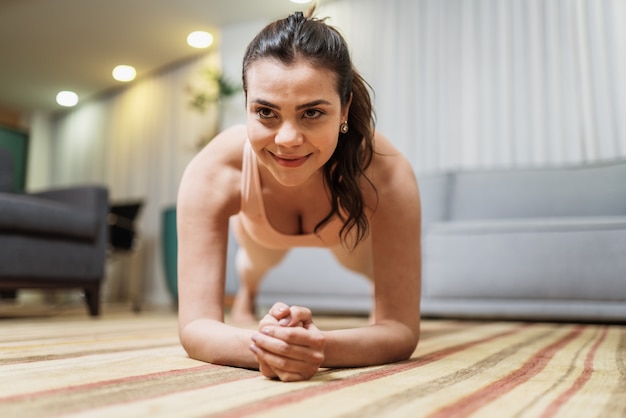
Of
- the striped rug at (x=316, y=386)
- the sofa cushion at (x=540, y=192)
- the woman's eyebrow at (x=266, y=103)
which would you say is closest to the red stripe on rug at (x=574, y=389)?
the striped rug at (x=316, y=386)

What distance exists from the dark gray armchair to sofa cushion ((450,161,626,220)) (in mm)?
1871

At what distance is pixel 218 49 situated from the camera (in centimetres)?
495

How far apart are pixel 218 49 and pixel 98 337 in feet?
12.9

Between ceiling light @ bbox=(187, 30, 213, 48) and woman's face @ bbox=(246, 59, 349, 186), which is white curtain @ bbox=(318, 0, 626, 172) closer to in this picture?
ceiling light @ bbox=(187, 30, 213, 48)

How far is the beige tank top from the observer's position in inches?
41.4

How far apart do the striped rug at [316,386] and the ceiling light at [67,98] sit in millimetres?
5519

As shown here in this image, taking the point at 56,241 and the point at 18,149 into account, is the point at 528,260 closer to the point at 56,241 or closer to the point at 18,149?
the point at 56,241

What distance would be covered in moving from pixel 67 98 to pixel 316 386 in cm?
628

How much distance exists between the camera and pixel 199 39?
185 inches

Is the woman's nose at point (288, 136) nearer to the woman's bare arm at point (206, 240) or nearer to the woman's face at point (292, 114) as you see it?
the woman's face at point (292, 114)

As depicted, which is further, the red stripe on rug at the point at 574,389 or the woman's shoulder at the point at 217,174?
the woman's shoulder at the point at 217,174

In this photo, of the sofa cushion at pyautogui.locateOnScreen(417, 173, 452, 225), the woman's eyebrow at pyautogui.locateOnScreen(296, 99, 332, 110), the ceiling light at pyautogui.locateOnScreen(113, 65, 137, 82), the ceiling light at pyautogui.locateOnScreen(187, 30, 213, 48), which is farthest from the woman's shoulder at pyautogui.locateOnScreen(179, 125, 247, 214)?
the ceiling light at pyautogui.locateOnScreen(113, 65, 137, 82)

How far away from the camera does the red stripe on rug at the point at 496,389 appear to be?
587 millimetres

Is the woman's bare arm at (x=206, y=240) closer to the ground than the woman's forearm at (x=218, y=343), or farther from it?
farther from it
